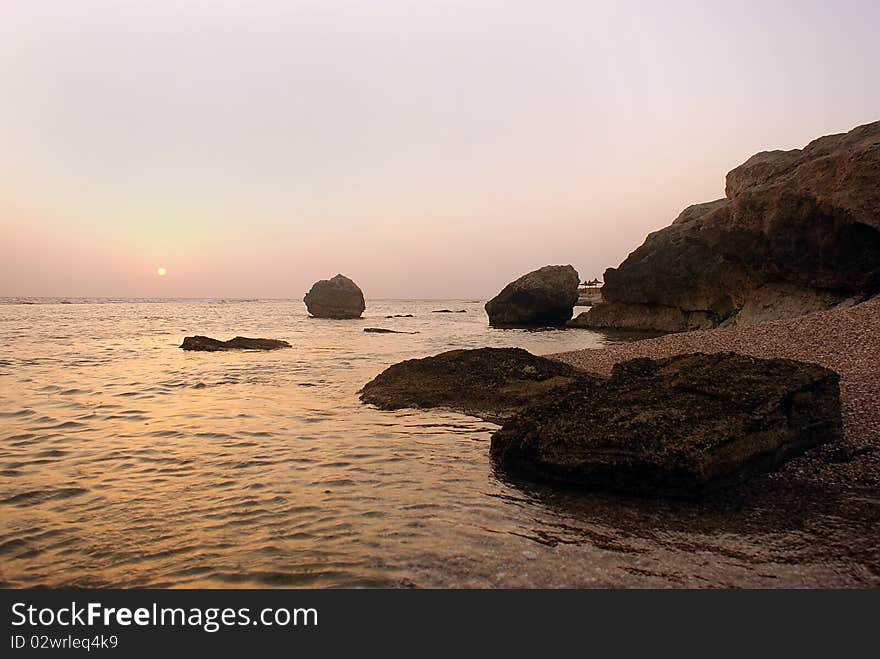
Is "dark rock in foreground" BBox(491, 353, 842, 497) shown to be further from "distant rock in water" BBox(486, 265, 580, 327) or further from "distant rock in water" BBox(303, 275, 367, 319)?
"distant rock in water" BBox(303, 275, 367, 319)

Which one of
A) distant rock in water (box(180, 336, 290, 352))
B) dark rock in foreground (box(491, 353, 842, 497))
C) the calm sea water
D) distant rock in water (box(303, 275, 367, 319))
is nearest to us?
the calm sea water

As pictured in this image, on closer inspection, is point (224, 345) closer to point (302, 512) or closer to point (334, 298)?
point (302, 512)

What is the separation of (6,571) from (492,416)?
21.4 ft

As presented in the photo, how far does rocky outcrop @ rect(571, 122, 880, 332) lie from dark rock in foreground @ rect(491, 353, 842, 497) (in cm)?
1412

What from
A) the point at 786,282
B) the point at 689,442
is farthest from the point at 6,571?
the point at 786,282

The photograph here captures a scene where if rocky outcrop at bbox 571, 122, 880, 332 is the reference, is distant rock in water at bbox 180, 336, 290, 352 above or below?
below

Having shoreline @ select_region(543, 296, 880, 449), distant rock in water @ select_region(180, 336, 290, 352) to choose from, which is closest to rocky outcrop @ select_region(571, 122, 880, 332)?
shoreline @ select_region(543, 296, 880, 449)

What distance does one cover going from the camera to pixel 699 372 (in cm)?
642

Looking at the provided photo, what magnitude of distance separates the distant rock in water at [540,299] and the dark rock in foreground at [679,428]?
123 feet

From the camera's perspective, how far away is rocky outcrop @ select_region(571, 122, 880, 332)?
16.8 meters

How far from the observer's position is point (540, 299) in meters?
43.9

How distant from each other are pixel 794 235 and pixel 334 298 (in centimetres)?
5188

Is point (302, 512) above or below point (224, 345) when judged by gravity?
below

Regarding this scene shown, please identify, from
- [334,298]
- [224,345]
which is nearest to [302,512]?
[224,345]
